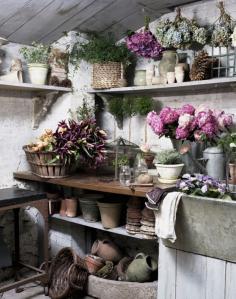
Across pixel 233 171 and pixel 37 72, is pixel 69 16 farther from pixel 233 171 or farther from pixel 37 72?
pixel 233 171

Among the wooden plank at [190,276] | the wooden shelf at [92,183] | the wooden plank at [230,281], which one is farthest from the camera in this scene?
the wooden shelf at [92,183]

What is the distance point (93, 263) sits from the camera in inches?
110

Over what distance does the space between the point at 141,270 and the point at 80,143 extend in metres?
0.99

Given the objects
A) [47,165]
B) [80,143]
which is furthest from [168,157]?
[47,165]

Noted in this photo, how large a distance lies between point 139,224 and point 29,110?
1.47 meters

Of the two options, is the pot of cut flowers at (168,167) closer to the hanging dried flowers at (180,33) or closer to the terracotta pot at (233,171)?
the terracotta pot at (233,171)

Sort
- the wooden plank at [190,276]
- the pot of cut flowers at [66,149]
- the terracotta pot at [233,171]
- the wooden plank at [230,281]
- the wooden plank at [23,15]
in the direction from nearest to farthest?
the wooden plank at [230,281]
the wooden plank at [190,276]
the terracotta pot at [233,171]
the wooden plank at [23,15]
the pot of cut flowers at [66,149]

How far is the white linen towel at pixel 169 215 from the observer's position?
197 cm

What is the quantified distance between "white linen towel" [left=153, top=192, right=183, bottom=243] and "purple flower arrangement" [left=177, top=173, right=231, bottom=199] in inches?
4.8

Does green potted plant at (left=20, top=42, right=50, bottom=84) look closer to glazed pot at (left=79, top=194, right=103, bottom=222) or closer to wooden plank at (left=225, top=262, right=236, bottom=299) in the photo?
glazed pot at (left=79, top=194, right=103, bottom=222)

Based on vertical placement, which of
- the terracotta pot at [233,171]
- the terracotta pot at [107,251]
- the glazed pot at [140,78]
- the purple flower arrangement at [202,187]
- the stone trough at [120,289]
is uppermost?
the glazed pot at [140,78]

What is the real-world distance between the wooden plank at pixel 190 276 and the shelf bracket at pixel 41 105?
1764 mm

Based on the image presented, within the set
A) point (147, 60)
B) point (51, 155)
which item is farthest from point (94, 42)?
point (51, 155)

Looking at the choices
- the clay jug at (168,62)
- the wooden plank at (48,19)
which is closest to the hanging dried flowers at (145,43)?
the clay jug at (168,62)
